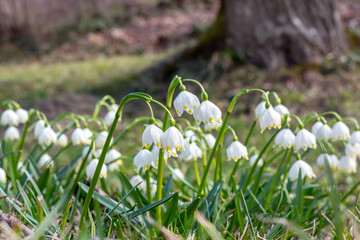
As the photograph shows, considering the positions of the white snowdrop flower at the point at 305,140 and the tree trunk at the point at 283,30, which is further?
the tree trunk at the point at 283,30

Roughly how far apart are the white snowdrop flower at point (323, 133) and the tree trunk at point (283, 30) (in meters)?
3.76

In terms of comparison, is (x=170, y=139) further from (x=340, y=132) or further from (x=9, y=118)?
(x=9, y=118)

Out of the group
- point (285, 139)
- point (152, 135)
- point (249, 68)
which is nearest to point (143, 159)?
point (152, 135)

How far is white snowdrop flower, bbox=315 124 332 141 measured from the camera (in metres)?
2.02

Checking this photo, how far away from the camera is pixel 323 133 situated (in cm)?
202

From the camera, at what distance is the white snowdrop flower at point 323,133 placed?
202 centimetres

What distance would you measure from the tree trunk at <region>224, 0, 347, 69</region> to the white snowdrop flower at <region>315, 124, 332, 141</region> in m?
3.76

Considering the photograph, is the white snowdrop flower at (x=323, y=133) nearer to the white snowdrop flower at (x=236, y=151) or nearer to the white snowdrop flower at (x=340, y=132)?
the white snowdrop flower at (x=340, y=132)

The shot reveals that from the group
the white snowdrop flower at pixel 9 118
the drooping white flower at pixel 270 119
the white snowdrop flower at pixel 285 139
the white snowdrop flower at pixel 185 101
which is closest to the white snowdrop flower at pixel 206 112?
the white snowdrop flower at pixel 185 101

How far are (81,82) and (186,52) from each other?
212 cm

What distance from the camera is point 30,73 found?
8922 mm

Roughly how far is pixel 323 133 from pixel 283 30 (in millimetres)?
3901

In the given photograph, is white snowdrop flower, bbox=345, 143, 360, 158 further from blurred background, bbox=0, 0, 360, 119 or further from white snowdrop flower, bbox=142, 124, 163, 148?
blurred background, bbox=0, 0, 360, 119

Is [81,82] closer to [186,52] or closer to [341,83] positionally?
[186,52]
